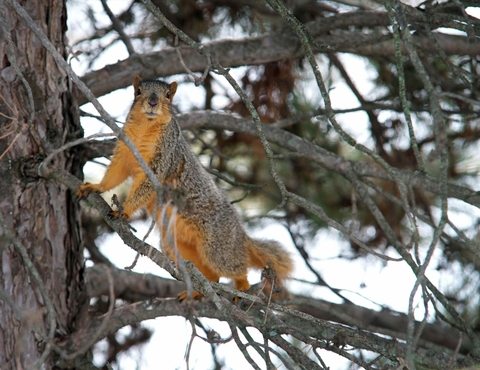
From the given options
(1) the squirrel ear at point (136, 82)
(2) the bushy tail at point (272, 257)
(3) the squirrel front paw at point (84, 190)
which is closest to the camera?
(3) the squirrel front paw at point (84, 190)

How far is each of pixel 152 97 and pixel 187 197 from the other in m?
0.52

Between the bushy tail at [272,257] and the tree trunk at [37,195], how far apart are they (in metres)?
1.01

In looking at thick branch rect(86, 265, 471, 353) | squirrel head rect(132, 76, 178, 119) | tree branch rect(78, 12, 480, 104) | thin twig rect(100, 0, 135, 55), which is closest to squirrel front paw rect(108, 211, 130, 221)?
squirrel head rect(132, 76, 178, 119)

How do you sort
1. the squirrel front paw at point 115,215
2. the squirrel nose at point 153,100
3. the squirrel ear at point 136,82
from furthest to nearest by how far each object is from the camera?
1. the squirrel ear at point 136,82
2. the squirrel nose at point 153,100
3. the squirrel front paw at point 115,215

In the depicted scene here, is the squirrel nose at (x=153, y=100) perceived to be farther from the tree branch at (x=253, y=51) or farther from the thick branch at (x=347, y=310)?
the thick branch at (x=347, y=310)

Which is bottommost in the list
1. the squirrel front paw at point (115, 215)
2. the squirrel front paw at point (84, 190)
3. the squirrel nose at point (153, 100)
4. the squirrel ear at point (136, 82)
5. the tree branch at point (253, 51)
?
the squirrel front paw at point (115, 215)

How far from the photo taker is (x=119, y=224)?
2.50m

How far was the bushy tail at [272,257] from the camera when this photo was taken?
3584 mm

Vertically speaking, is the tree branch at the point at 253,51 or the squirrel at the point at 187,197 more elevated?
the tree branch at the point at 253,51

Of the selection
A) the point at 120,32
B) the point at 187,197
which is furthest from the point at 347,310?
the point at 120,32

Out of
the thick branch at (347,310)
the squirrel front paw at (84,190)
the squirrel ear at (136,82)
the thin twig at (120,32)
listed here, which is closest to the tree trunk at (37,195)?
the squirrel front paw at (84,190)

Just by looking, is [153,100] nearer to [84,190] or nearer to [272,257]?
[84,190]

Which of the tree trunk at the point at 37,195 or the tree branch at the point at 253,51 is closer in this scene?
the tree trunk at the point at 37,195

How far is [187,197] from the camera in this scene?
9.95 feet
